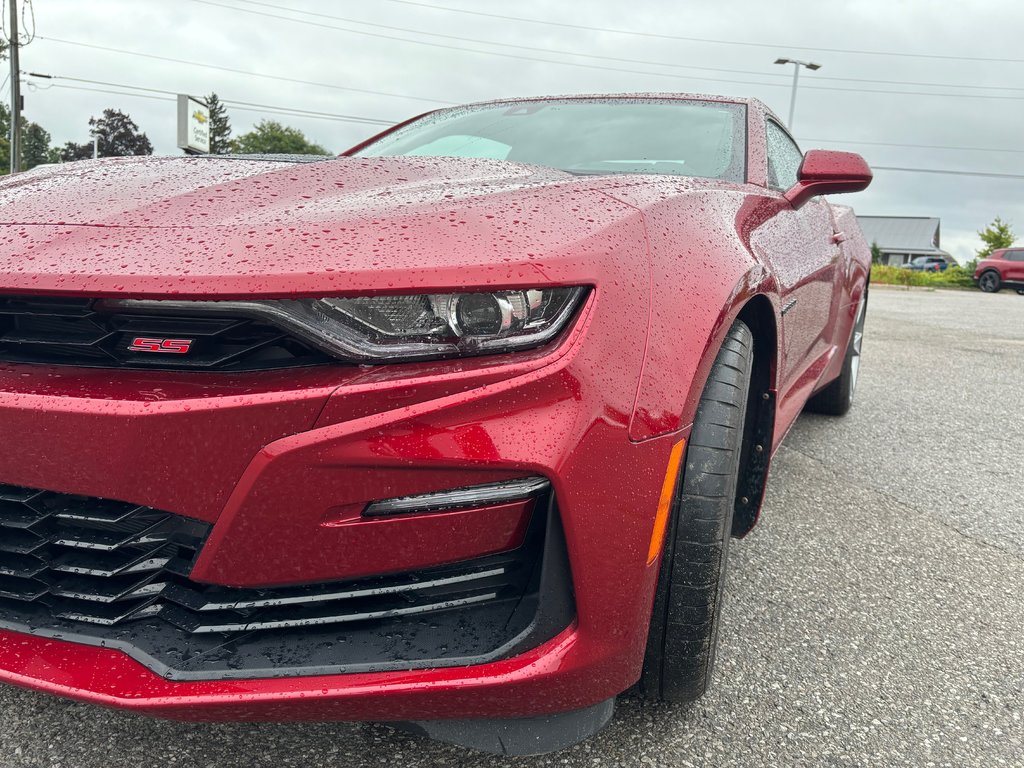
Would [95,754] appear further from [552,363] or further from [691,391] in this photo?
[691,391]

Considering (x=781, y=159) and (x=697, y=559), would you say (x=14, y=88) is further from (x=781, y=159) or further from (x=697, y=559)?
(x=697, y=559)

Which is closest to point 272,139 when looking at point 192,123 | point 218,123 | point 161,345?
point 218,123

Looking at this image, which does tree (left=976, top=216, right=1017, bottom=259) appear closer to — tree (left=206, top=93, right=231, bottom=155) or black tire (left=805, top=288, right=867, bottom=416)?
black tire (left=805, top=288, right=867, bottom=416)

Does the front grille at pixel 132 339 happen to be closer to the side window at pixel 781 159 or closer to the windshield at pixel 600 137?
the windshield at pixel 600 137

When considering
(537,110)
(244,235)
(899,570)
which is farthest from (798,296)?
(244,235)

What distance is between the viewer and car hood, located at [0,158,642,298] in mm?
1012

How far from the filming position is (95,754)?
1313 mm

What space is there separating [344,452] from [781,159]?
7.25ft

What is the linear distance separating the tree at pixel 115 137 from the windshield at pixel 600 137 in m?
65.6

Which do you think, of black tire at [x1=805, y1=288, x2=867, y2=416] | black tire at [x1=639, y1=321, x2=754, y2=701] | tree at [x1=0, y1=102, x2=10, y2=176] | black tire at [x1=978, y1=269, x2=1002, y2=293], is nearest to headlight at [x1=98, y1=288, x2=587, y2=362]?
black tire at [x1=639, y1=321, x2=754, y2=701]

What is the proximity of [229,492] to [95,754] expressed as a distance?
65 cm

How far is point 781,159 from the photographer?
8.82ft

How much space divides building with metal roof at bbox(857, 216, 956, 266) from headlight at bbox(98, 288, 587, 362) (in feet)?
229

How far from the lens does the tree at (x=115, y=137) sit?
60.2 metres
